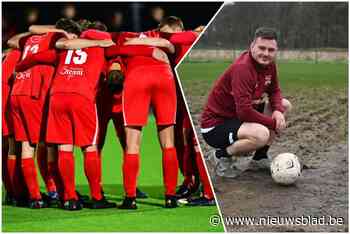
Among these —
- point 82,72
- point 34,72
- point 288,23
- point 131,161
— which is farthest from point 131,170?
point 288,23

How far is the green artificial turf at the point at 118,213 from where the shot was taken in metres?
5.08

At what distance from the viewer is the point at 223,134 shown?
201 inches

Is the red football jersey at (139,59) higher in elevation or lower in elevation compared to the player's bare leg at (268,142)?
higher

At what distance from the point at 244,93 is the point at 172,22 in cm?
71

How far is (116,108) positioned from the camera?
5277 millimetres

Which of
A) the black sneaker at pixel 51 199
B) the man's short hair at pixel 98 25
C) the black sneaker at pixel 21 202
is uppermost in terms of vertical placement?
the man's short hair at pixel 98 25

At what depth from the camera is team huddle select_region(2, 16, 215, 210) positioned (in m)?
5.20

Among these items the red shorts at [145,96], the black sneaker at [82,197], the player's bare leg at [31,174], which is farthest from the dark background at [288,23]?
the player's bare leg at [31,174]

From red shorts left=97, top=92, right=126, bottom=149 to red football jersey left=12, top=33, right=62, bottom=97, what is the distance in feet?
1.39

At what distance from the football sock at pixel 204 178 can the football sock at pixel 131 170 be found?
1.37 ft

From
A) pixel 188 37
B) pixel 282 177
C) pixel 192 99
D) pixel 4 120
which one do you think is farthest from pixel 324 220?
pixel 4 120

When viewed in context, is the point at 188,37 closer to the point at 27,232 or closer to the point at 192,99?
the point at 192,99

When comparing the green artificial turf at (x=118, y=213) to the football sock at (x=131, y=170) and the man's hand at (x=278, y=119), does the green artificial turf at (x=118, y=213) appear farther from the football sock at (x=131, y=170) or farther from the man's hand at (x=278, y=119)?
the man's hand at (x=278, y=119)

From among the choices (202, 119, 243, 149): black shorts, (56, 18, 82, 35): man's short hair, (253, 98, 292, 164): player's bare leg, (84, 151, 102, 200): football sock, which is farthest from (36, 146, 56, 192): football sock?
(253, 98, 292, 164): player's bare leg
